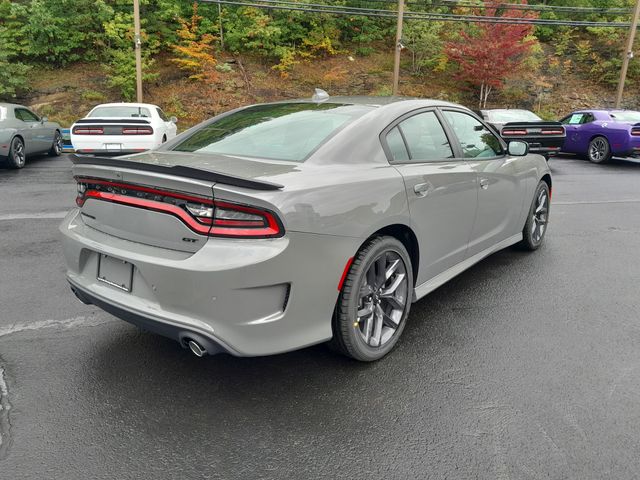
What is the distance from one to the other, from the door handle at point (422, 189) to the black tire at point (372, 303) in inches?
13.7

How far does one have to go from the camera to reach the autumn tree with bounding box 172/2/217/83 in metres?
21.6

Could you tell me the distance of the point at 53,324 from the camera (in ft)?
11.3

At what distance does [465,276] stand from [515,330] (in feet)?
3.71

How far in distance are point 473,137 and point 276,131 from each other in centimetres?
A: 179

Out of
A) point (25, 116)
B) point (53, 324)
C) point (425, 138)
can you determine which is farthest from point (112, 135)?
point (425, 138)

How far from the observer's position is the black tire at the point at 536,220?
5.10 meters

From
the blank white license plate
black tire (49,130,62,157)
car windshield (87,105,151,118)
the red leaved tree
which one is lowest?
black tire (49,130,62,157)

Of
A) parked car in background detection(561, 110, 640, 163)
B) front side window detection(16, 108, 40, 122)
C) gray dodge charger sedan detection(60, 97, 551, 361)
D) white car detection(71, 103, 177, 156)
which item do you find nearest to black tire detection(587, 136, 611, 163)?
parked car in background detection(561, 110, 640, 163)

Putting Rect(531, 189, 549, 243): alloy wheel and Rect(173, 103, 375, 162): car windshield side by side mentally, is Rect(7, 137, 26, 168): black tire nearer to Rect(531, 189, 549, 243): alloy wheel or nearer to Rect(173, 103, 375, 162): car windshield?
Rect(173, 103, 375, 162): car windshield

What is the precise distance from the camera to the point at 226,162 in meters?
2.80

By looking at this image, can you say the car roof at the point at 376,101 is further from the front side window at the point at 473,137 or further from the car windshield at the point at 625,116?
the car windshield at the point at 625,116

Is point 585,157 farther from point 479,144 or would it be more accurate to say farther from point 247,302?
point 247,302

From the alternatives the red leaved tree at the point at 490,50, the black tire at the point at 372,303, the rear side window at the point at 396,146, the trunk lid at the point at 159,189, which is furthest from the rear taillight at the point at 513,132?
the red leaved tree at the point at 490,50

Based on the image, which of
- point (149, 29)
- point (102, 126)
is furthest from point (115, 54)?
point (102, 126)
